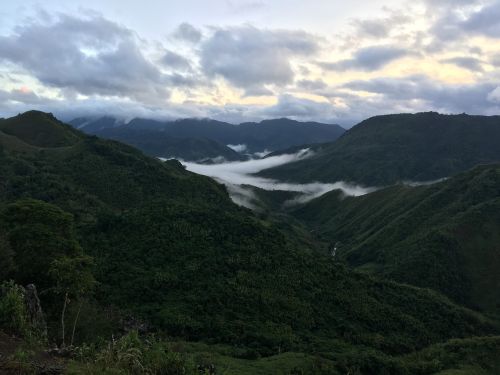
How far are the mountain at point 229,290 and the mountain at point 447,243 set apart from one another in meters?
21.7

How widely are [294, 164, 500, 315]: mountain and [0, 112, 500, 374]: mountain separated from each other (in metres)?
21.7

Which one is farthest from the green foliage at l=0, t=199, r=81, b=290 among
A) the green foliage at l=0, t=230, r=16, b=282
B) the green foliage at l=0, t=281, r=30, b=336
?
the green foliage at l=0, t=281, r=30, b=336

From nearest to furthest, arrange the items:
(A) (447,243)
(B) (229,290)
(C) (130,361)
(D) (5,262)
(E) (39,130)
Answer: (C) (130,361)
(D) (5,262)
(B) (229,290)
(A) (447,243)
(E) (39,130)

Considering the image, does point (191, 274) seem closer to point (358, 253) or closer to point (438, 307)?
point (438, 307)

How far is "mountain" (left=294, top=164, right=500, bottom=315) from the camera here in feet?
417

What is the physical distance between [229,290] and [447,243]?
8989 centimetres

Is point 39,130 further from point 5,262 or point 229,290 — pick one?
point 5,262

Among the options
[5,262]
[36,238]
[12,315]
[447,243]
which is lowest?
[447,243]

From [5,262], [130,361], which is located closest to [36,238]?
[5,262]

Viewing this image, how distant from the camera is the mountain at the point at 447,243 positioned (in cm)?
12712

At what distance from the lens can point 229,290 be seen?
75.9 metres

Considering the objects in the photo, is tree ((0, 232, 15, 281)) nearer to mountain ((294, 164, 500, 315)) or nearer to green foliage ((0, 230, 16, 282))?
green foliage ((0, 230, 16, 282))

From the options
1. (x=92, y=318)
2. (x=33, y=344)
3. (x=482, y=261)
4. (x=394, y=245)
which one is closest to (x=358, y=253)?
(x=394, y=245)

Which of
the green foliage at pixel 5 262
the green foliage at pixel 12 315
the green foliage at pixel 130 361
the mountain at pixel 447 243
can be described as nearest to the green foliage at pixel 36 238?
the green foliage at pixel 5 262
